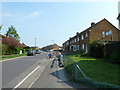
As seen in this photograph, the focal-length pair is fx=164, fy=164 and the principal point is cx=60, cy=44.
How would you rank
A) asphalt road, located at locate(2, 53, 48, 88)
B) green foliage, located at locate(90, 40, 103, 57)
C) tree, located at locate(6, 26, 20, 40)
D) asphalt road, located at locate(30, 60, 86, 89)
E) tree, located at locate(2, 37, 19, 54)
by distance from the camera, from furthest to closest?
tree, located at locate(6, 26, 20, 40)
tree, located at locate(2, 37, 19, 54)
green foliage, located at locate(90, 40, 103, 57)
asphalt road, located at locate(2, 53, 48, 88)
asphalt road, located at locate(30, 60, 86, 89)

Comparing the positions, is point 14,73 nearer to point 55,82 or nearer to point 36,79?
point 36,79

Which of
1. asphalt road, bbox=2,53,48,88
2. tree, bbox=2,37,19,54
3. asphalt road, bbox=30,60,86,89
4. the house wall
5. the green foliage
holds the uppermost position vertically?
the house wall

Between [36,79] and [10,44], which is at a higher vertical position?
[10,44]

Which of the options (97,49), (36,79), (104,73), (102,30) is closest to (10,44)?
(102,30)

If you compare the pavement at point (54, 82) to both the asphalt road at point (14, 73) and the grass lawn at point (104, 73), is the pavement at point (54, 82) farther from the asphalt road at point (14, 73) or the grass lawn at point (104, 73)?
the grass lawn at point (104, 73)

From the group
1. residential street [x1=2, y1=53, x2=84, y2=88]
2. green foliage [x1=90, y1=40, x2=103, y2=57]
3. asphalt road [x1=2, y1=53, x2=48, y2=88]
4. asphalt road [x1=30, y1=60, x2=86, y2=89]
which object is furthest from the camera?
green foliage [x1=90, y1=40, x2=103, y2=57]

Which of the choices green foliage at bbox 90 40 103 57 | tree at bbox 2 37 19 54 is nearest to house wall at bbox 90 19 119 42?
green foliage at bbox 90 40 103 57

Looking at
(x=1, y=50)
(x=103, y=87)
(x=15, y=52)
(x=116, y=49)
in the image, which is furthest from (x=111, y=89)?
(x=15, y=52)

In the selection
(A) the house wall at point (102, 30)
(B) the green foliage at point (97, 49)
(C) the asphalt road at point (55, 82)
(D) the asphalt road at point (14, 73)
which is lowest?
(C) the asphalt road at point (55, 82)

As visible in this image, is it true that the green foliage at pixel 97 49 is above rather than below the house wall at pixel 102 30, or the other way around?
below

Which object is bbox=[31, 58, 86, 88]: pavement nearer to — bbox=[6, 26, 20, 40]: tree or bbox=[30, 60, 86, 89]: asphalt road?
bbox=[30, 60, 86, 89]: asphalt road

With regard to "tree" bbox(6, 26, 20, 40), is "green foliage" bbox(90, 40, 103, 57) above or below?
below

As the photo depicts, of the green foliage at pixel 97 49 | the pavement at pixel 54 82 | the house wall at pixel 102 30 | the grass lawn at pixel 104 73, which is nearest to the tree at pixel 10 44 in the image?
the house wall at pixel 102 30

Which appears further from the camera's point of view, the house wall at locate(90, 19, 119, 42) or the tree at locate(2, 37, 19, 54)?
the tree at locate(2, 37, 19, 54)
